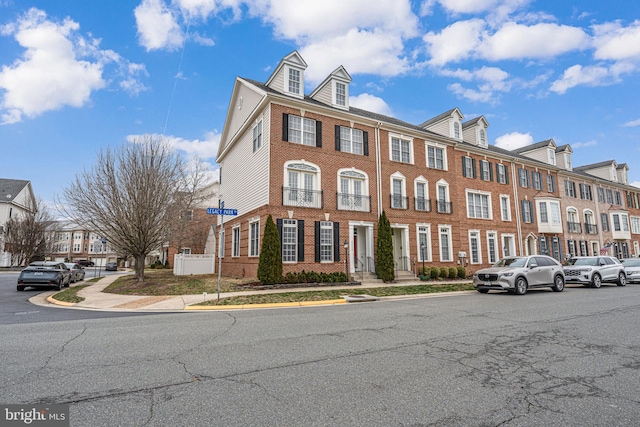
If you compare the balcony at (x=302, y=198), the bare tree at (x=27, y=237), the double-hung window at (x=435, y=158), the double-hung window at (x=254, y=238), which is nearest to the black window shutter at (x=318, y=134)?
the balcony at (x=302, y=198)

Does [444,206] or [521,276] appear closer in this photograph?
[521,276]

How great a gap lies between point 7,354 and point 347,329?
19.0 ft

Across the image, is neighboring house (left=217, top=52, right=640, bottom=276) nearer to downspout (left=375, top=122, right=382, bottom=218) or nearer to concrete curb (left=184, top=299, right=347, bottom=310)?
downspout (left=375, top=122, right=382, bottom=218)

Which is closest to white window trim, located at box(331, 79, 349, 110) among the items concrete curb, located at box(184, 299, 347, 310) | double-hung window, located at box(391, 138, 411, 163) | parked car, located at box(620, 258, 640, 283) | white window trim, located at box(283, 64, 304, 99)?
white window trim, located at box(283, 64, 304, 99)

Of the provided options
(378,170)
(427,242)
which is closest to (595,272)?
(427,242)

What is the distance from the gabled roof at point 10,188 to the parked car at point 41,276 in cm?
4163

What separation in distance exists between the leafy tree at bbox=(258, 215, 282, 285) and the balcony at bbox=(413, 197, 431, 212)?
411 inches

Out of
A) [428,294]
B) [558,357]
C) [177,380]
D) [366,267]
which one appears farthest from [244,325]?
[366,267]

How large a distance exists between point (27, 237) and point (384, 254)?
41.6 meters

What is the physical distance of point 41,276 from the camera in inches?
671

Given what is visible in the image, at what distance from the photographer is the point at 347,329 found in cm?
739

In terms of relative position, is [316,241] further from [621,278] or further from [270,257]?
[621,278]

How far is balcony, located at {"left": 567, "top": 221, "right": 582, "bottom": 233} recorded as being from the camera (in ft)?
111

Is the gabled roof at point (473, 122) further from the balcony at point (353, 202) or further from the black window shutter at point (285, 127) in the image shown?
the black window shutter at point (285, 127)
